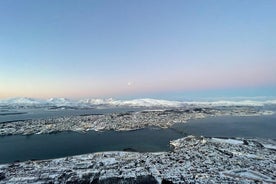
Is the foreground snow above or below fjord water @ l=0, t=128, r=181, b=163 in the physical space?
above

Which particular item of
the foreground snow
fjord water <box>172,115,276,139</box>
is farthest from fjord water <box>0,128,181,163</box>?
fjord water <box>172,115,276,139</box>

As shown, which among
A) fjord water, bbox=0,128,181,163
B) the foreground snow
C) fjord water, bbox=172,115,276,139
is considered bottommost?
fjord water, bbox=0,128,181,163

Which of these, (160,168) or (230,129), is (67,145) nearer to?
(160,168)

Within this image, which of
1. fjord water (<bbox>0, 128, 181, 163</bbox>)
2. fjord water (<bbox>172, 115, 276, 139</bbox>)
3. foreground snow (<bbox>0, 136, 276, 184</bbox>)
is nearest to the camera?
foreground snow (<bbox>0, 136, 276, 184</bbox>)

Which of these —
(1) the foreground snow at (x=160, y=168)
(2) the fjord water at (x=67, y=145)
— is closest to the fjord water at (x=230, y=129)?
(2) the fjord water at (x=67, y=145)

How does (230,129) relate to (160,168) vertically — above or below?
above

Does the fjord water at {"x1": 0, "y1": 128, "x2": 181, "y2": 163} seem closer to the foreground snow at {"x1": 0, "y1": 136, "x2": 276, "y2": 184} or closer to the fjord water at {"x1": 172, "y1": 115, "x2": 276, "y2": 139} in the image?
the foreground snow at {"x1": 0, "y1": 136, "x2": 276, "y2": 184}

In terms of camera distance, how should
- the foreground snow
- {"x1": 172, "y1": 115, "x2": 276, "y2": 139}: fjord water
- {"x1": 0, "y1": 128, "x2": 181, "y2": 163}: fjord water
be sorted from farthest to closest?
{"x1": 172, "y1": 115, "x2": 276, "y2": 139}: fjord water, {"x1": 0, "y1": 128, "x2": 181, "y2": 163}: fjord water, the foreground snow

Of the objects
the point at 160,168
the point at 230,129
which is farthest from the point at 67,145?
the point at 230,129

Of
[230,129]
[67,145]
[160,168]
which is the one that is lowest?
[67,145]
